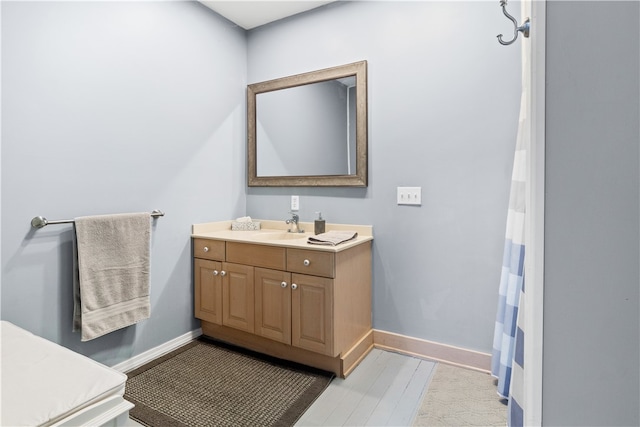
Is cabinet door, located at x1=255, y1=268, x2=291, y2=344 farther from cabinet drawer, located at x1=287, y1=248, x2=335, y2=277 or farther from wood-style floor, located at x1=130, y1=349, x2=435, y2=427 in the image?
wood-style floor, located at x1=130, y1=349, x2=435, y2=427

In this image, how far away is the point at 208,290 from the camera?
240 centimetres

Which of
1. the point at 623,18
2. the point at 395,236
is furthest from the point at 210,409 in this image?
the point at 623,18

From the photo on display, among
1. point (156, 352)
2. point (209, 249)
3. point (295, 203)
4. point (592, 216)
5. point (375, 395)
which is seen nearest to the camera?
point (592, 216)

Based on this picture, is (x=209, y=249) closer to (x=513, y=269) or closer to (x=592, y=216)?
(x=513, y=269)

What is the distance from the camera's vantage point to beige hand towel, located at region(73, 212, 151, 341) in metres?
1.77

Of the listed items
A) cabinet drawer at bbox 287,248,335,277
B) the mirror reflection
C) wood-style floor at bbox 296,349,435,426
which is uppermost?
the mirror reflection

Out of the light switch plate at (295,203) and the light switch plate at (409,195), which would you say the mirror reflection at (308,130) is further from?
the light switch plate at (409,195)

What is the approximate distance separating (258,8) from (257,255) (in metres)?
1.83

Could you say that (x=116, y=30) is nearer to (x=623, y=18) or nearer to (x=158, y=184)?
(x=158, y=184)

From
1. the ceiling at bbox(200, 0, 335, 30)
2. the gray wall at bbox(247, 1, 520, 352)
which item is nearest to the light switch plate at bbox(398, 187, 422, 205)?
the gray wall at bbox(247, 1, 520, 352)

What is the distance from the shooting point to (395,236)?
229cm

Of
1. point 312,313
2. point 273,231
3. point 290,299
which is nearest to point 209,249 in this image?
point 273,231

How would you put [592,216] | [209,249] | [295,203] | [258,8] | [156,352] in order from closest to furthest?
[592,216] < [156,352] < [209,249] < [258,8] < [295,203]

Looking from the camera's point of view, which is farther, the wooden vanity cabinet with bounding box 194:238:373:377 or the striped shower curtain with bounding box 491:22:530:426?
the wooden vanity cabinet with bounding box 194:238:373:377
